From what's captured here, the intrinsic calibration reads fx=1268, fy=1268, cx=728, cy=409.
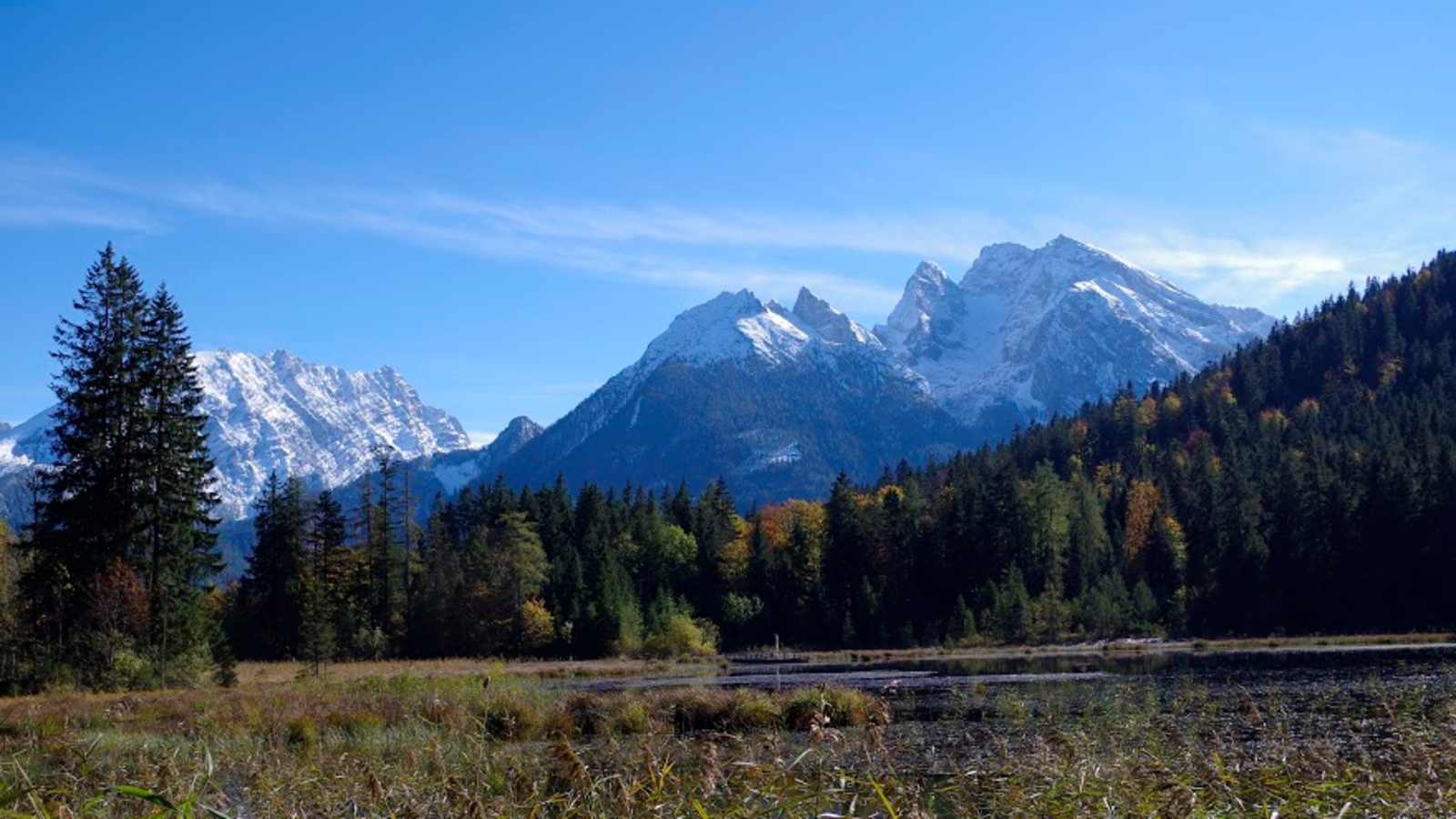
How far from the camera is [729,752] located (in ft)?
34.1

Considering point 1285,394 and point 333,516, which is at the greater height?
point 1285,394

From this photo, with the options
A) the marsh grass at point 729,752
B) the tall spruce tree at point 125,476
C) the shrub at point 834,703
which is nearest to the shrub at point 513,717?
the marsh grass at point 729,752

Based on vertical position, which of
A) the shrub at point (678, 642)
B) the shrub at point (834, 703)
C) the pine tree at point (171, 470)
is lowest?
the shrub at point (678, 642)

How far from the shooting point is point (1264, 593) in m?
97.1

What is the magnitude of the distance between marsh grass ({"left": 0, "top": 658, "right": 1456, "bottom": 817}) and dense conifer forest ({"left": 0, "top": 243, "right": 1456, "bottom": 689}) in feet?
49.9

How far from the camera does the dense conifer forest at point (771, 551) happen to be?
4831 cm

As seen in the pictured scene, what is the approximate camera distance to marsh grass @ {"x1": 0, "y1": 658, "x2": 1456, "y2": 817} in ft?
20.7

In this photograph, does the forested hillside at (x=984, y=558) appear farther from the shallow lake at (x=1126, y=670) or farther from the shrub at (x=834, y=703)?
the shrub at (x=834, y=703)

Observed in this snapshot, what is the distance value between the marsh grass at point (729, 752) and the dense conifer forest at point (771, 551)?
1521cm

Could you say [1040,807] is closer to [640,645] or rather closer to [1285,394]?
[640,645]

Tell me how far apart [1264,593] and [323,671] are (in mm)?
71969

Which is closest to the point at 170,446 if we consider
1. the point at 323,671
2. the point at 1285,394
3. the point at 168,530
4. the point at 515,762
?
the point at 168,530

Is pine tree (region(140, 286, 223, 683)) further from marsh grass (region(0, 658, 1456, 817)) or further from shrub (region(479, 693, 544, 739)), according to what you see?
shrub (region(479, 693, 544, 739))

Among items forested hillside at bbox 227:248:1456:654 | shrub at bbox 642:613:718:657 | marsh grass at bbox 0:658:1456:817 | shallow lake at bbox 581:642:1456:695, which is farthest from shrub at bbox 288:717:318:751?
shrub at bbox 642:613:718:657
